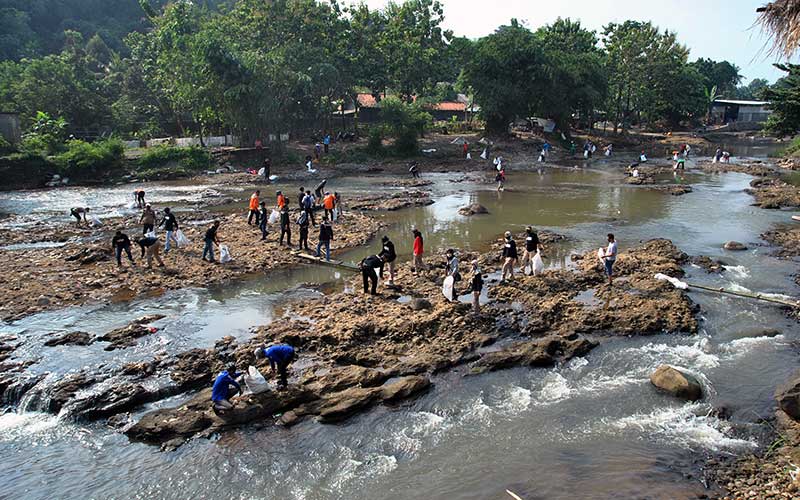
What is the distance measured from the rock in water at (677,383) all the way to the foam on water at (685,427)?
0.28m

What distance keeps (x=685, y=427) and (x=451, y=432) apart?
4.44 m

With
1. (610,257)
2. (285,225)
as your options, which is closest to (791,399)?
(610,257)

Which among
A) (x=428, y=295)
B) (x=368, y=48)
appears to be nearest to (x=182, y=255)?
(x=428, y=295)

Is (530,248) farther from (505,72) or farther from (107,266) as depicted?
(505,72)

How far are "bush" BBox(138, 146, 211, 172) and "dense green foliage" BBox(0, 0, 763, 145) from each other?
14.8 ft

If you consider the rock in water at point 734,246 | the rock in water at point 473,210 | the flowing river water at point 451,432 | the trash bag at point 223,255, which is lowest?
the flowing river water at point 451,432

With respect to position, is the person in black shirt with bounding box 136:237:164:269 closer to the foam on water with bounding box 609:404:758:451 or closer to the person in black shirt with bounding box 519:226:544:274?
the person in black shirt with bounding box 519:226:544:274

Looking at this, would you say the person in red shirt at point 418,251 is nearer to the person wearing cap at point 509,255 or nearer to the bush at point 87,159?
the person wearing cap at point 509,255

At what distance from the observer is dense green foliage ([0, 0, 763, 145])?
47.4 metres

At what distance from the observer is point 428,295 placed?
17062mm

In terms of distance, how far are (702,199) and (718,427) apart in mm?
27721

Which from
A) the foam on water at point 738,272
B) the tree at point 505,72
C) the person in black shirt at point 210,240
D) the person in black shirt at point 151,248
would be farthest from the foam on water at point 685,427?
the tree at point 505,72

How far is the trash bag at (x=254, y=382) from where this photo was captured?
11.4 metres

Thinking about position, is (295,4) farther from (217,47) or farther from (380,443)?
(380,443)
